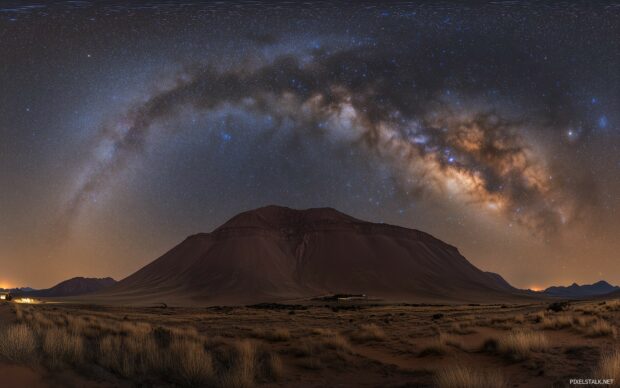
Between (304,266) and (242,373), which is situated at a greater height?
(304,266)

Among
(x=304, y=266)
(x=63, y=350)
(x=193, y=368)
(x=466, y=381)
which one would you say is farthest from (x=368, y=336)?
(x=304, y=266)

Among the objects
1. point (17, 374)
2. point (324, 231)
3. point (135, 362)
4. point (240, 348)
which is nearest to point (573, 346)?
point (240, 348)

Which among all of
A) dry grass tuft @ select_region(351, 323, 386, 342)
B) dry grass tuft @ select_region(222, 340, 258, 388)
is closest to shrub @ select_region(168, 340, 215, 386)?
dry grass tuft @ select_region(222, 340, 258, 388)

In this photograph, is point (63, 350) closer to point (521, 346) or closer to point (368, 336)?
point (368, 336)

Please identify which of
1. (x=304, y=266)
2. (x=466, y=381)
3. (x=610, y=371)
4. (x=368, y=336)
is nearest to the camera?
(x=466, y=381)

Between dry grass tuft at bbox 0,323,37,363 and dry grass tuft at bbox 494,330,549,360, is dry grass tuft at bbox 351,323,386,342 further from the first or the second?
dry grass tuft at bbox 0,323,37,363

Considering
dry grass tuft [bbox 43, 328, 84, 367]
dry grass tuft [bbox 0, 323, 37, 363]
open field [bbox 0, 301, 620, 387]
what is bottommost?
open field [bbox 0, 301, 620, 387]

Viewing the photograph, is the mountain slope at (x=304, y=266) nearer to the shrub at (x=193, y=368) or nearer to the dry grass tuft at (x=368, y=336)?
the dry grass tuft at (x=368, y=336)

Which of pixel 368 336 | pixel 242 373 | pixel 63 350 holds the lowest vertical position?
pixel 368 336
